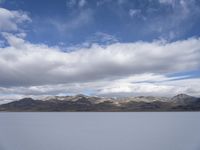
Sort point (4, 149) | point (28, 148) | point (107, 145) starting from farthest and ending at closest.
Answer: point (107, 145) < point (28, 148) < point (4, 149)

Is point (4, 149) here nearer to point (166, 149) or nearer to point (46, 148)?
point (46, 148)

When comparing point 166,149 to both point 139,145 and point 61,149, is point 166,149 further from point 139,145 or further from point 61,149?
point 61,149

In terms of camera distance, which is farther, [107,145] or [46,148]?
[107,145]

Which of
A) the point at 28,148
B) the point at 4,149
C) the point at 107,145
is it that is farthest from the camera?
the point at 107,145

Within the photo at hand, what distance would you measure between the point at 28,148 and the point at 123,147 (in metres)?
10.8

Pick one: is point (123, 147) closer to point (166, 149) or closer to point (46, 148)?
point (166, 149)

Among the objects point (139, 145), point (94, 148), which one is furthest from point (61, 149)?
point (139, 145)

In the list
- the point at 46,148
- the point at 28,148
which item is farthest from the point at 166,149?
the point at 28,148

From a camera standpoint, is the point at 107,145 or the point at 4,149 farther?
the point at 107,145

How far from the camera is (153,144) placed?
27.9 meters

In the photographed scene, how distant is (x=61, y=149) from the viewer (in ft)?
81.5

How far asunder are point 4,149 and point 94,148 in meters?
9.62

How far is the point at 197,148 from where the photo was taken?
24.9m

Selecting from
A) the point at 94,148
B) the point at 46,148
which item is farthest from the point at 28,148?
the point at 94,148
